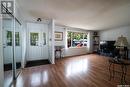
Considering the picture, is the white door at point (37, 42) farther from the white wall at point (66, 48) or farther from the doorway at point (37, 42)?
the white wall at point (66, 48)

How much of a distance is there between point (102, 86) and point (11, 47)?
2965mm

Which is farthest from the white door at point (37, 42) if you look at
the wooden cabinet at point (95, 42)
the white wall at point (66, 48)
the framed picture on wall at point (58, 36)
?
the wooden cabinet at point (95, 42)

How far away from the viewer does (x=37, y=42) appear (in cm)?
569

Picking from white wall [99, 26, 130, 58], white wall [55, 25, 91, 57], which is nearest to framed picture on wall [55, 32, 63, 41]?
white wall [55, 25, 91, 57]

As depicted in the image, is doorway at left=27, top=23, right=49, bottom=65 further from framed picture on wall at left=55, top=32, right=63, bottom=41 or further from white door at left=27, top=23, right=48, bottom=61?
framed picture on wall at left=55, top=32, right=63, bottom=41

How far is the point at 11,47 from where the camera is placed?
298 cm

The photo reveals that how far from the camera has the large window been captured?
6.89m

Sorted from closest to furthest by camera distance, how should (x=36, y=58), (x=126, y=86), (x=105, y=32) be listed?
(x=126, y=86)
(x=36, y=58)
(x=105, y=32)

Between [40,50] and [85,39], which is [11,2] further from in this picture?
[85,39]

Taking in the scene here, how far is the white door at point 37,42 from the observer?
18.0 ft

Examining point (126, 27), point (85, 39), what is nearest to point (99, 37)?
point (85, 39)

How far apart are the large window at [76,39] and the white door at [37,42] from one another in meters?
1.86

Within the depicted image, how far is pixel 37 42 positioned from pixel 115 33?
5.57 metres

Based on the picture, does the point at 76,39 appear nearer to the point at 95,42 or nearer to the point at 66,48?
the point at 66,48
